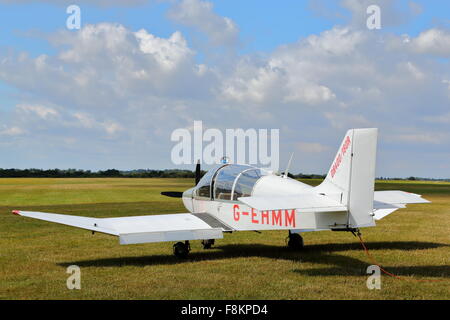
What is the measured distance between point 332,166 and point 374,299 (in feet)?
9.87

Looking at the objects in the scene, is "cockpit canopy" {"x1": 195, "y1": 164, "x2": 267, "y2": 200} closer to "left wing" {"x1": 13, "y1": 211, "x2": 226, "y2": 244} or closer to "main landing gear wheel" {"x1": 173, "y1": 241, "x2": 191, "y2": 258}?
"left wing" {"x1": 13, "y1": 211, "x2": 226, "y2": 244}

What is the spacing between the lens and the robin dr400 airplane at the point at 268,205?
903cm

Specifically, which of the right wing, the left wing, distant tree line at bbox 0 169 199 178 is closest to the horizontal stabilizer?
the right wing

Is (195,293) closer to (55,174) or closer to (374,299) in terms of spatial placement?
(374,299)

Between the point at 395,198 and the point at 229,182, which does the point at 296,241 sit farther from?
the point at 395,198

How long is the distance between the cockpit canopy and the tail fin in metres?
2.64

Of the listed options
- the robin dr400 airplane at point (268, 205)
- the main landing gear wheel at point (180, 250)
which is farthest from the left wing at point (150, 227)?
the main landing gear wheel at point (180, 250)

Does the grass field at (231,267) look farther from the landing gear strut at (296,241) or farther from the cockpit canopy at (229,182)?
the cockpit canopy at (229,182)

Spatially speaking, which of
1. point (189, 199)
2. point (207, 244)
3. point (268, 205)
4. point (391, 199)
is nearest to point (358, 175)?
point (268, 205)

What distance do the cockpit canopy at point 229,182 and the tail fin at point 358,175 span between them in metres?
2.64

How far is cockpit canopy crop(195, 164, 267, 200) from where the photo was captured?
38.1ft

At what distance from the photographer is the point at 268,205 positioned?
8.56 meters
